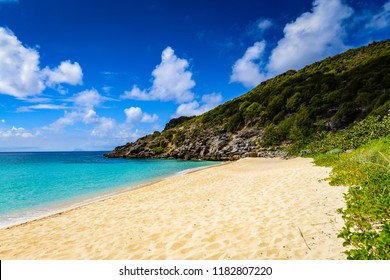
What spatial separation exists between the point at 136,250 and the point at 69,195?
15.5m

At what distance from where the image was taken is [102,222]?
9508 millimetres

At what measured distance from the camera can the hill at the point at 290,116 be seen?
5453 centimetres

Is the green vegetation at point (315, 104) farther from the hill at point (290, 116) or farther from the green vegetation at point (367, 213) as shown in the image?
the green vegetation at point (367, 213)

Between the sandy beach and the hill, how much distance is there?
41.1m

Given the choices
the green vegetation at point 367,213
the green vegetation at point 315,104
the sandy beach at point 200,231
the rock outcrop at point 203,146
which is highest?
the green vegetation at point 315,104

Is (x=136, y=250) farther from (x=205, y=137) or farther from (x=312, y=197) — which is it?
(x=205, y=137)

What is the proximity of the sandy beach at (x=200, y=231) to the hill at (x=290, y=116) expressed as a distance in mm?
41145

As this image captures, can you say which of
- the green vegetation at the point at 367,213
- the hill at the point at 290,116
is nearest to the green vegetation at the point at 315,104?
the hill at the point at 290,116

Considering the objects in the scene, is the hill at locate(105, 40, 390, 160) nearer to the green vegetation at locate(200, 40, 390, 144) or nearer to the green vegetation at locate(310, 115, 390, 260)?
the green vegetation at locate(200, 40, 390, 144)

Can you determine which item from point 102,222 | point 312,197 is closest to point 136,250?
point 102,222

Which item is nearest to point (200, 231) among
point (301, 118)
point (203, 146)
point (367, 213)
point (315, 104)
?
point (367, 213)

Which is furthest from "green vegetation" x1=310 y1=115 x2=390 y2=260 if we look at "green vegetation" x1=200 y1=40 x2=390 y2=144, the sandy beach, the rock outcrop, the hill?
the rock outcrop

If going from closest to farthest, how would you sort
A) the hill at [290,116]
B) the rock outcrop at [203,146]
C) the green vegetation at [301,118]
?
1. the green vegetation at [301,118]
2. the hill at [290,116]
3. the rock outcrop at [203,146]

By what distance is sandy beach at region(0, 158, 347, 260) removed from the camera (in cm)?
557
